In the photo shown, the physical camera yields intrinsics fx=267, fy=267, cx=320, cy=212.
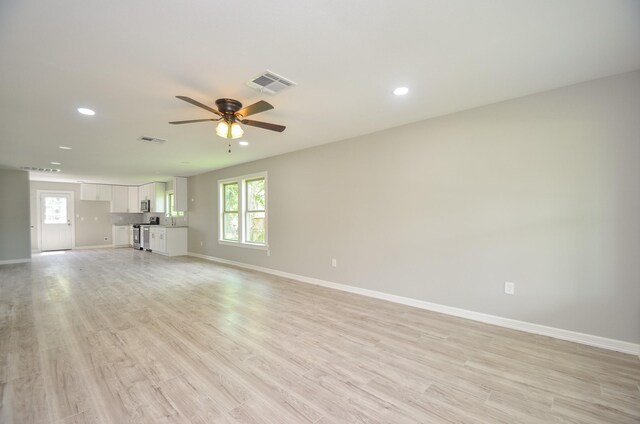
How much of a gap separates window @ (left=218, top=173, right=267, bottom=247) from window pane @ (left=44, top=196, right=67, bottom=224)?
677 cm

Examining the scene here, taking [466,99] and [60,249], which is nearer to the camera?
[466,99]

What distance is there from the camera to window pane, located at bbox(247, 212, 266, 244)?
6046 millimetres

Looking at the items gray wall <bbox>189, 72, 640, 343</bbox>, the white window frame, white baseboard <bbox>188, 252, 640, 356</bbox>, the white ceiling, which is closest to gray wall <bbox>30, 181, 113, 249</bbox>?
the white window frame

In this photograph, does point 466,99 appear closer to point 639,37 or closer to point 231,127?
point 639,37

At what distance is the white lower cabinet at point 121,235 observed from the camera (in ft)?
33.9

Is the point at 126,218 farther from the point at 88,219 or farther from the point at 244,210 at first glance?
the point at 244,210

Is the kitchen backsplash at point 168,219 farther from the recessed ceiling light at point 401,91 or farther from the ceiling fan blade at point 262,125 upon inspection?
the recessed ceiling light at point 401,91

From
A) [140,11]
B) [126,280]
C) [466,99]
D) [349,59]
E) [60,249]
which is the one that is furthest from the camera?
[60,249]

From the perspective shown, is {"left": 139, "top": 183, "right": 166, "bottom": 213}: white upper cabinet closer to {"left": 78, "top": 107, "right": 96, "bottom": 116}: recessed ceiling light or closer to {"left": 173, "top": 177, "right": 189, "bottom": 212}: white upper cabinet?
{"left": 173, "top": 177, "right": 189, "bottom": 212}: white upper cabinet

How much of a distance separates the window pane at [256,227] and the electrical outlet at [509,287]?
177 inches

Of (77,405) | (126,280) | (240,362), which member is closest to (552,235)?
(240,362)

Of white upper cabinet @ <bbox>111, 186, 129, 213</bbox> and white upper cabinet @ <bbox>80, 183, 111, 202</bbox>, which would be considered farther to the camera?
white upper cabinet @ <bbox>111, 186, 129, 213</bbox>

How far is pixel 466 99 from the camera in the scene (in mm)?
2908

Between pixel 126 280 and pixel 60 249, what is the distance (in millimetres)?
6906
